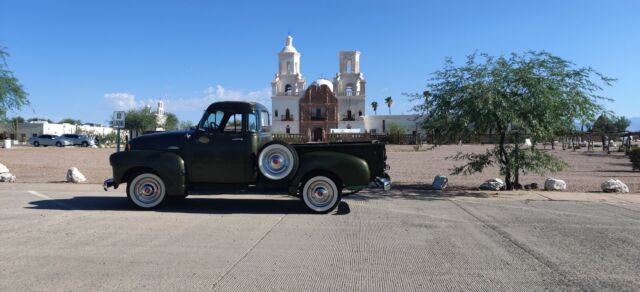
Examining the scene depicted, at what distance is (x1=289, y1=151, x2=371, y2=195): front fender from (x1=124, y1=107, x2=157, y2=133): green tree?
3680 inches

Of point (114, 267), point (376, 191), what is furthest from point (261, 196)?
point (114, 267)

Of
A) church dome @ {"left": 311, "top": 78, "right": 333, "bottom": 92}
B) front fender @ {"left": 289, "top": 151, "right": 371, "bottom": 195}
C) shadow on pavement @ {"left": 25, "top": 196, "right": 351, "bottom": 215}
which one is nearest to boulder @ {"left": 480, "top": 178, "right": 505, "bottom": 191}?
shadow on pavement @ {"left": 25, "top": 196, "right": 351, "bottom": 215}

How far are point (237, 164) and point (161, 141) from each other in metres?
1.62

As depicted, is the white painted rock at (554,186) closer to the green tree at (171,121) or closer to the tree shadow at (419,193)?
the tree shadow at (419,193)

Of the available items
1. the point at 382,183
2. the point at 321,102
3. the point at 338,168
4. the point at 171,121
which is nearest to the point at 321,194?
the point at 338,168

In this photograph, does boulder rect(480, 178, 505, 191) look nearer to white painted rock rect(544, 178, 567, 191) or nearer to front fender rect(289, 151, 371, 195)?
white painted rock rect(544, 178, 567, 191)

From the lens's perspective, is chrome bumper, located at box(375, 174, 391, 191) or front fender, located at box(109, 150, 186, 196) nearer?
front fender, located at box(109, 150, 186, 196)

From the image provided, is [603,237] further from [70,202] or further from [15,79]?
[15,79]

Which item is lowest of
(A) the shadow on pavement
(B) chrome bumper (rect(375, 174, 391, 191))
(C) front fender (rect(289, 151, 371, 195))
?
(A) the shadow on pavement

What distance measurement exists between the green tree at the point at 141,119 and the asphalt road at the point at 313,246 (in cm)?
9259

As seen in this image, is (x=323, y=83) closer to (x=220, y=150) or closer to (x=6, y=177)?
(x=6, y=177)

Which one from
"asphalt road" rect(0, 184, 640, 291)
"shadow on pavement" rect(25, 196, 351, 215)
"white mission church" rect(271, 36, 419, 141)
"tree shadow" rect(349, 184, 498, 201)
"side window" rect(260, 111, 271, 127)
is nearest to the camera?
"asphalt road" rect(0, 184, 640, 291)

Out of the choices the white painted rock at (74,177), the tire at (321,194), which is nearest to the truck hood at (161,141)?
the tire at (321,194)

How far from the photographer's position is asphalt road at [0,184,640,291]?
5.65 meters
